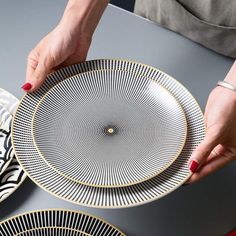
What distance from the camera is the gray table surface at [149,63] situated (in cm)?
71

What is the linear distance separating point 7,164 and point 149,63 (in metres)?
0.37

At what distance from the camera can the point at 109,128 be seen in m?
0.70

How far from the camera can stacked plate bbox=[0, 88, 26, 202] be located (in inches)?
27.3

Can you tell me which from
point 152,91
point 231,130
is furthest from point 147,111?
point 231,130

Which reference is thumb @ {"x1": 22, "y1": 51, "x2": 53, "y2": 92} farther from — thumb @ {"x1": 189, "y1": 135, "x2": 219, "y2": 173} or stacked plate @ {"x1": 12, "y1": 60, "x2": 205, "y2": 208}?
thumb @ {"x1": 189, "y1": 135, "x2": 219, "y2": 173}

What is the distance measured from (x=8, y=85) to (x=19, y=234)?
1.12 feet

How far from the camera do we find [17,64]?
909mm

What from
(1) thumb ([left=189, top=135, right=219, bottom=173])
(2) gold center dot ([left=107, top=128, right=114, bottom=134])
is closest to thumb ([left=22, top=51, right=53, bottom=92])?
(2) gold center dot ([left=107, top=128, right=114, bottom=134])

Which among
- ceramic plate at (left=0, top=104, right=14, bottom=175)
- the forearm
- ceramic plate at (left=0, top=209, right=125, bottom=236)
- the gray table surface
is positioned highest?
the forearm

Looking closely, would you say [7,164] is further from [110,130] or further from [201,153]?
[201,153]

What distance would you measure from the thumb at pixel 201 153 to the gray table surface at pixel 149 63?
13 centimetres

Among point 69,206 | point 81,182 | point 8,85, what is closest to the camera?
point 81,182

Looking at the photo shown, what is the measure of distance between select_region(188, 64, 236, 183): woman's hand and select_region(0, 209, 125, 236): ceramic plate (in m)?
0.16

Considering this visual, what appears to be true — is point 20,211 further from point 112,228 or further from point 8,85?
point 8,85
